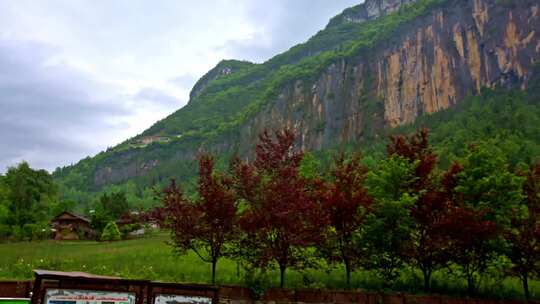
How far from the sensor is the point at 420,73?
151750mm

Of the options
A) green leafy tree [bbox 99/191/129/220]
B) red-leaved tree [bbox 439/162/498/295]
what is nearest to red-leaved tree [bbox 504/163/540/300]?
red-leaved tree [bbox 439/162/498/295]

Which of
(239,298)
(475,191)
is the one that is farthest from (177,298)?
(475,191)

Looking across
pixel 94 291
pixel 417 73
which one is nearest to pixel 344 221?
pixel 94 291

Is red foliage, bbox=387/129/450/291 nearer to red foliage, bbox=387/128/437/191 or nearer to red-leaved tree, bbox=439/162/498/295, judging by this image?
red foliage, bbox=387/128/437/191

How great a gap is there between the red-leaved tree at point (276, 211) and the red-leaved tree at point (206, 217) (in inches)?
18.8

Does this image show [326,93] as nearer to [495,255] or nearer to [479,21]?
[479,21]

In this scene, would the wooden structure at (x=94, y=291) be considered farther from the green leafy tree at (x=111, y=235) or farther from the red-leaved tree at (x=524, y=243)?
the green leafy tree at (x=111, y=235)

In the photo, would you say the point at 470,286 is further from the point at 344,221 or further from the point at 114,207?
the point at 114,207

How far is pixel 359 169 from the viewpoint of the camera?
1803 cm

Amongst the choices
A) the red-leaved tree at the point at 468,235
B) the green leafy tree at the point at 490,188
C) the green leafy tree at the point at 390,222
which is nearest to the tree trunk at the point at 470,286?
the red-leaved tree at the point at 468,235

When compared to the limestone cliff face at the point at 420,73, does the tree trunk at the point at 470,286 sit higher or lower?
lower

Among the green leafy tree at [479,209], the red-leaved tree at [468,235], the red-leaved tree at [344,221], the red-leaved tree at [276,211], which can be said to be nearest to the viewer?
the red-leaved tree at [276,211]

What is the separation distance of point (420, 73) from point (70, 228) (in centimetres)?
11700

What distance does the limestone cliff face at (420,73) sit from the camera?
133 m
